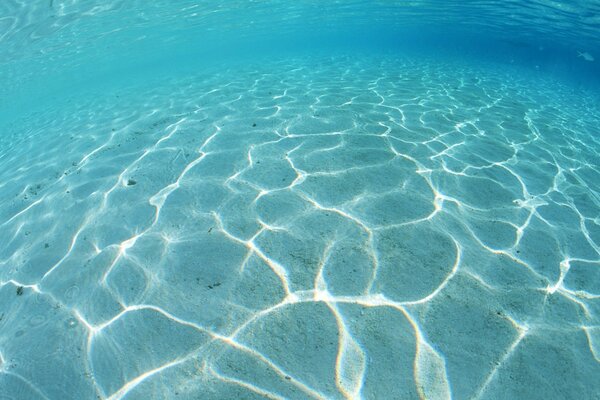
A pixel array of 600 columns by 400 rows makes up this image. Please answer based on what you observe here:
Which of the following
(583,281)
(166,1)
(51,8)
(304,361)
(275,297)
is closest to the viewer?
(304,361)

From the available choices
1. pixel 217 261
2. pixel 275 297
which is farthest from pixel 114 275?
pixel 275 297

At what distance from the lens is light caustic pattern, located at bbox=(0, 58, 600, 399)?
2.72 meters

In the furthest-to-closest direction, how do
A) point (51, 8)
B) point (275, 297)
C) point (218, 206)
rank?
point (51, 8), point (218, 206), point (275, 297)

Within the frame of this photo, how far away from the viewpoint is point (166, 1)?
22422 millimetres

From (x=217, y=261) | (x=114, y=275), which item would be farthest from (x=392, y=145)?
(x=114, y=275)

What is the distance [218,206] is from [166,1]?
2415 centimetres

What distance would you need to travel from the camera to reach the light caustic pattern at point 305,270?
2.72 metres

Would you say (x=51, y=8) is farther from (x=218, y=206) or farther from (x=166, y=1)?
(x=218, y=206)

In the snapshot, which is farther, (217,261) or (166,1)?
(166,1)

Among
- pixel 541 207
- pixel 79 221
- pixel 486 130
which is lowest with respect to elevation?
pixel 486 130

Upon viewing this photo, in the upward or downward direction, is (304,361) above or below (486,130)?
above

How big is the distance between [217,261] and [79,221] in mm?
2530

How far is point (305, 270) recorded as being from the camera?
3.50 m

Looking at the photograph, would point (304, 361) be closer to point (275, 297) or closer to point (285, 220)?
point (275, 297)
